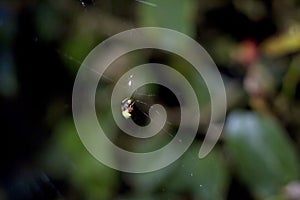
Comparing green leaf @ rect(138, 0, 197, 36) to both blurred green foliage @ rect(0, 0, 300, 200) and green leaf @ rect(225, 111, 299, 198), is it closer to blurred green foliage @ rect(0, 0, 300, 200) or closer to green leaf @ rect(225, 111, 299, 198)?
blurred green foliage @ rect(0, 0, 300, 200)

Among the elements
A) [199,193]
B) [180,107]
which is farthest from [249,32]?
[199,193]

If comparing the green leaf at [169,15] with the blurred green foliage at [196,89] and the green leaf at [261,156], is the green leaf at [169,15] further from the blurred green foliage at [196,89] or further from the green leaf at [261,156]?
the green leaf at [261,156]

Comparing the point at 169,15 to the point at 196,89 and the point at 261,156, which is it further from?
the point at 261,156

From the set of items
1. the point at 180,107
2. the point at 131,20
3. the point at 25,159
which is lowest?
the point at 25,159

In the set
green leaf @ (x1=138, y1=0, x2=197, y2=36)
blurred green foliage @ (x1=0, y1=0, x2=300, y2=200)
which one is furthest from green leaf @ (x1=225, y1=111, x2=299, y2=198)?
green leaf @ (x1=138, y1=0, x2=197, y2=36)

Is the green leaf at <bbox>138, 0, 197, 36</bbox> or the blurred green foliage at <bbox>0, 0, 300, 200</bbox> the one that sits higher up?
the green leaf at <bbox>138, 0, 197, 36</bbox>

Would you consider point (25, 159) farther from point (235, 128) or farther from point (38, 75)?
point (235, 128)

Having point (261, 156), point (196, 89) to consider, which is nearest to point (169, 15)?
point (196, 89)

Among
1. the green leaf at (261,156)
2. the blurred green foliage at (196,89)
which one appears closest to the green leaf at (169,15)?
the blurred green foliage at (196,89)
